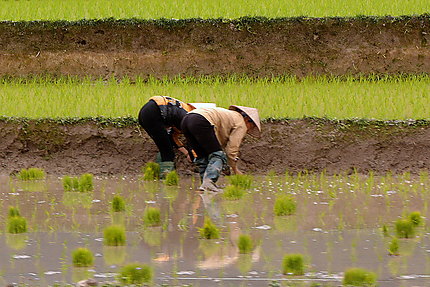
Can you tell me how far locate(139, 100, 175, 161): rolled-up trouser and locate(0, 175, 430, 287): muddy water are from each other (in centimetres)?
33

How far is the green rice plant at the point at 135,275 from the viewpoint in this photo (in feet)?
14.0

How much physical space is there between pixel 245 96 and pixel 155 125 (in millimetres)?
2035

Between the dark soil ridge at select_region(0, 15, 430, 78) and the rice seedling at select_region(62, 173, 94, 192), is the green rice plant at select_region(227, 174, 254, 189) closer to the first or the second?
the rice seedling at select_region(62, 173, 94, 192)

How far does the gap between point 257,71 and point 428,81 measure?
2.08 metres

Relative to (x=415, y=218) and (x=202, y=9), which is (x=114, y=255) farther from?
(x=202, y=9)

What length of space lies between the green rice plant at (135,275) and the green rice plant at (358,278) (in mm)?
950

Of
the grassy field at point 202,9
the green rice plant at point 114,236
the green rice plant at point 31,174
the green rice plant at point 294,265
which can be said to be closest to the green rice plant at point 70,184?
the green rice plant at point 31,174

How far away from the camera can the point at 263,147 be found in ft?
25.6

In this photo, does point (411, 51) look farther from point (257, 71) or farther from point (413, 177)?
point (413, 177)

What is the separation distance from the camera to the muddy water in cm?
454

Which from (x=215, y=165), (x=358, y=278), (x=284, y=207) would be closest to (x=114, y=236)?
(x=284, y=207)

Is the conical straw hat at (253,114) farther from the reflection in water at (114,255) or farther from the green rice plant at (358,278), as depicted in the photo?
the green rice plant at (358,278)

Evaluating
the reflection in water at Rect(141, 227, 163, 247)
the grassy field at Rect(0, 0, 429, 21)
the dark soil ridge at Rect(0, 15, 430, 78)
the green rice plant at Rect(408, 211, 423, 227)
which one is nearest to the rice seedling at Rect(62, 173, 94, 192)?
the reflection in water at Rect(141, 227, 163, 247)

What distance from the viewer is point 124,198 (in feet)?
21.7
